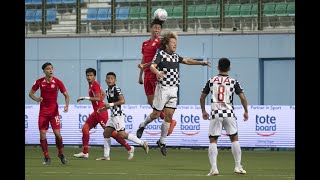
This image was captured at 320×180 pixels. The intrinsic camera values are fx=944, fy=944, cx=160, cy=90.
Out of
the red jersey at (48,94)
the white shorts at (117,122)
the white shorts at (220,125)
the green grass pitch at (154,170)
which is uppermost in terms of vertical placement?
the red jersey at (48,94)

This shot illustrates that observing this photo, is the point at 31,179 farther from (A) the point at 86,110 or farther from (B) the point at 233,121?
(A) the point at 86,110

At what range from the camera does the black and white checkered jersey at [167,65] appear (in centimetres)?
1659

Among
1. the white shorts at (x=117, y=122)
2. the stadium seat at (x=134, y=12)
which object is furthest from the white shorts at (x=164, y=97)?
the stadium seat at (x=134, y=12)

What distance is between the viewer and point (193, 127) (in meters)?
29.3

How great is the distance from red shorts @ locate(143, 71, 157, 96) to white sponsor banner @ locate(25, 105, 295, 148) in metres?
11.3

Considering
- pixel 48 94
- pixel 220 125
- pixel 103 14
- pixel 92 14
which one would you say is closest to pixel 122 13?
pixel 103 14

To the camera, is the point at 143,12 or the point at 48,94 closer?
the point at 48,94

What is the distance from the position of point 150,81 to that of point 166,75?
614 millimetres

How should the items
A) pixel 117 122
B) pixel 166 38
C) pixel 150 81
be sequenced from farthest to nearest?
pixel 117 122 → pixel 150 81 → pixel 166 38

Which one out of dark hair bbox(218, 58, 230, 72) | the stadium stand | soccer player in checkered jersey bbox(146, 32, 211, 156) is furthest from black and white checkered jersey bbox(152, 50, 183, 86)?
the stadium stand

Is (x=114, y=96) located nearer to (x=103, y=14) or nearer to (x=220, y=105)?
(x=220, y=105)

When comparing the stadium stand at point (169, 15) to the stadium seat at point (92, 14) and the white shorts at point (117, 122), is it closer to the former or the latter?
the stadium seat at point (92, 14)

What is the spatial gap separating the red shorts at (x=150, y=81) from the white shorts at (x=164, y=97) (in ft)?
1.10
